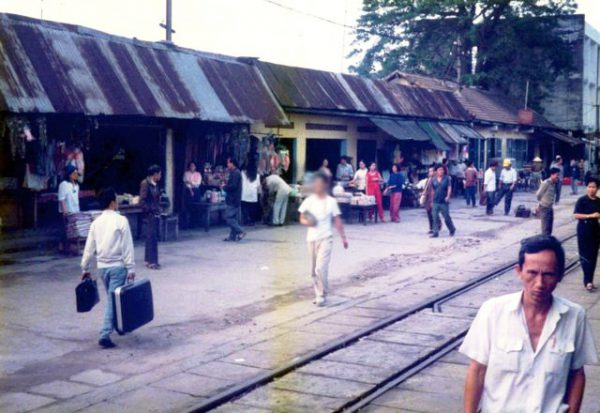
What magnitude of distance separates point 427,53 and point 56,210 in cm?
3014

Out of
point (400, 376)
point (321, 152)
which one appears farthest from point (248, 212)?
point (400, 376)

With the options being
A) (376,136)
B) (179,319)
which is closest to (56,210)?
(179,319)

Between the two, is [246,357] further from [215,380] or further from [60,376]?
[60,376]

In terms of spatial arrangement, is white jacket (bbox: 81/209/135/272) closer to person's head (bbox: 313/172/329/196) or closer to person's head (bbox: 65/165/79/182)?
person's head (bbox: 313/172/329/196)

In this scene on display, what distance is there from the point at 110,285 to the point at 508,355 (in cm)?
562

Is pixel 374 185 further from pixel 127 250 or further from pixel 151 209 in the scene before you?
pixel 127 250

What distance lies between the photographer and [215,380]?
6.91m

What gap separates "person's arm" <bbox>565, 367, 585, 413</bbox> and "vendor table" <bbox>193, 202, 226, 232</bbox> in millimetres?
15216

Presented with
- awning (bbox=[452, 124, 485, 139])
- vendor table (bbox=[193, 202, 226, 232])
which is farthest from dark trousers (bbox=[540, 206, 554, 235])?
awning (bbox=[452, 124, 485, 139])

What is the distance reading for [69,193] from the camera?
13.7m

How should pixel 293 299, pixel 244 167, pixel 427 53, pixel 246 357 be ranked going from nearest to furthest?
pixel 246 357 < pixel 293 299 < pixel 244 167 < pixel 427 53

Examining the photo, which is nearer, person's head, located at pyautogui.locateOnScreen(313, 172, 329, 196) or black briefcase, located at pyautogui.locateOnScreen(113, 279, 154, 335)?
black briefcase, located at pyautogui.locateOnScreen(113, 279, 154, 335)

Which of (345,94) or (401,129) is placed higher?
(345,94)

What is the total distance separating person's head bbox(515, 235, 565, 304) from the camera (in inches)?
133
